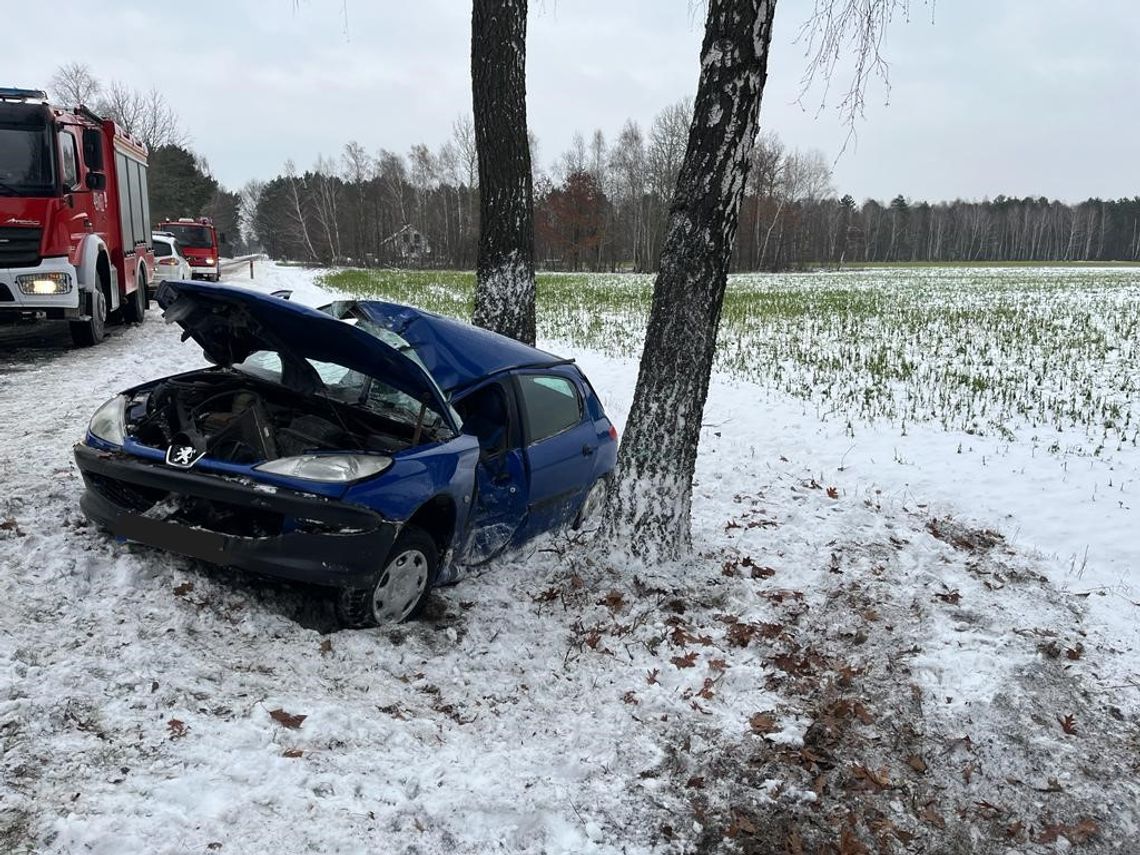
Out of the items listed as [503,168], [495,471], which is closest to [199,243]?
[503,168]

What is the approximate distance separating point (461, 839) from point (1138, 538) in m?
5.97

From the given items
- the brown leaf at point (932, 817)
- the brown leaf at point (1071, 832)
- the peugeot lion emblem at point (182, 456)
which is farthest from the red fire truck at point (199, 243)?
the brown leaf at point (1071, 832)

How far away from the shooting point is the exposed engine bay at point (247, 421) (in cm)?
403

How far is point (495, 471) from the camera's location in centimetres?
473

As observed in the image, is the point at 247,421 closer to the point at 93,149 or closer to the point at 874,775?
the point at 874,775

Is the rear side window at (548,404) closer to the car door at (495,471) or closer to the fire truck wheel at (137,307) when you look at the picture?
the car door at (495,471)

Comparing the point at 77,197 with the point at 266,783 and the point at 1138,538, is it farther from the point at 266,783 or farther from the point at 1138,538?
the point at 1138,538

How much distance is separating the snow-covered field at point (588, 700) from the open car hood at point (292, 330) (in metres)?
1.29

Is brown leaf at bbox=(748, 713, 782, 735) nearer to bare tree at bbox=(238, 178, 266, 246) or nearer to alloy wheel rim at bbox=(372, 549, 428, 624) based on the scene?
alloy wheel rim at bbox=(372, 549, 428, 624)

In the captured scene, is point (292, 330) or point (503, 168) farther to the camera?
point (503, 168)

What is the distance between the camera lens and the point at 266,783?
2.75 metres

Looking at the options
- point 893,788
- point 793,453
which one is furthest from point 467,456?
point 793,453

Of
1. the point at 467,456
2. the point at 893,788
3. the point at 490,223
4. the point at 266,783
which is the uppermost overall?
the point at 490,223

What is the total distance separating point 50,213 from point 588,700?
9575 millimetres
